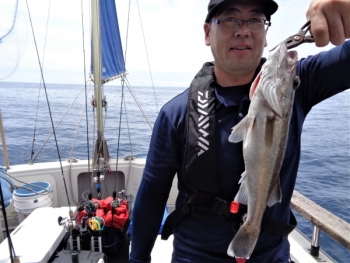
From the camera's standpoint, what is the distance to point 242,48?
1489 mm

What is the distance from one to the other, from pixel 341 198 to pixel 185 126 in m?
7.70

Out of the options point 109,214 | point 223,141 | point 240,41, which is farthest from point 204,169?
point 109,214

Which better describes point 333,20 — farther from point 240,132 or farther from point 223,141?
point 223,141

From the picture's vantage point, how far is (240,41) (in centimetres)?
148

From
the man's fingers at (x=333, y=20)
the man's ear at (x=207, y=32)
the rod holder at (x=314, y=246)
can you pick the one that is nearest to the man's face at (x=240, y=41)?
the man's ear at (x=207, y=32)

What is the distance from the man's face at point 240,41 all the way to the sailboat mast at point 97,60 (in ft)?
10.5

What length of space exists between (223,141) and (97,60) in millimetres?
3456

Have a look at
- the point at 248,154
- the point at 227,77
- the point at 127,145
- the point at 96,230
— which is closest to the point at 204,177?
the point at 248,154

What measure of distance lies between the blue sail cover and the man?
3.95m

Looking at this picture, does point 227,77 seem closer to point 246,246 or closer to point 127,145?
point 246,246

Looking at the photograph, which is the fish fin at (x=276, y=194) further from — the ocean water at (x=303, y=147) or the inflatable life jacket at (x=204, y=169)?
the ocean water at (x=303, y=147)

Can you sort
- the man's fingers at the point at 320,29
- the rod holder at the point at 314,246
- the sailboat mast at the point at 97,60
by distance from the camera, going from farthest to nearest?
the sailboat mast at the point at 97,60 < the rod holder at the point at 314,246 < the man's fingers at the point at 320,29

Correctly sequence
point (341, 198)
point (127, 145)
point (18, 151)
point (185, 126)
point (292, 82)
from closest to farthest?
1. point (292, 82)
2. point (185, 126)
3. point (341, 198)
4. point (18, 151)
5. point (127, 145)

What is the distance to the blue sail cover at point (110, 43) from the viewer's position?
18.0ft
